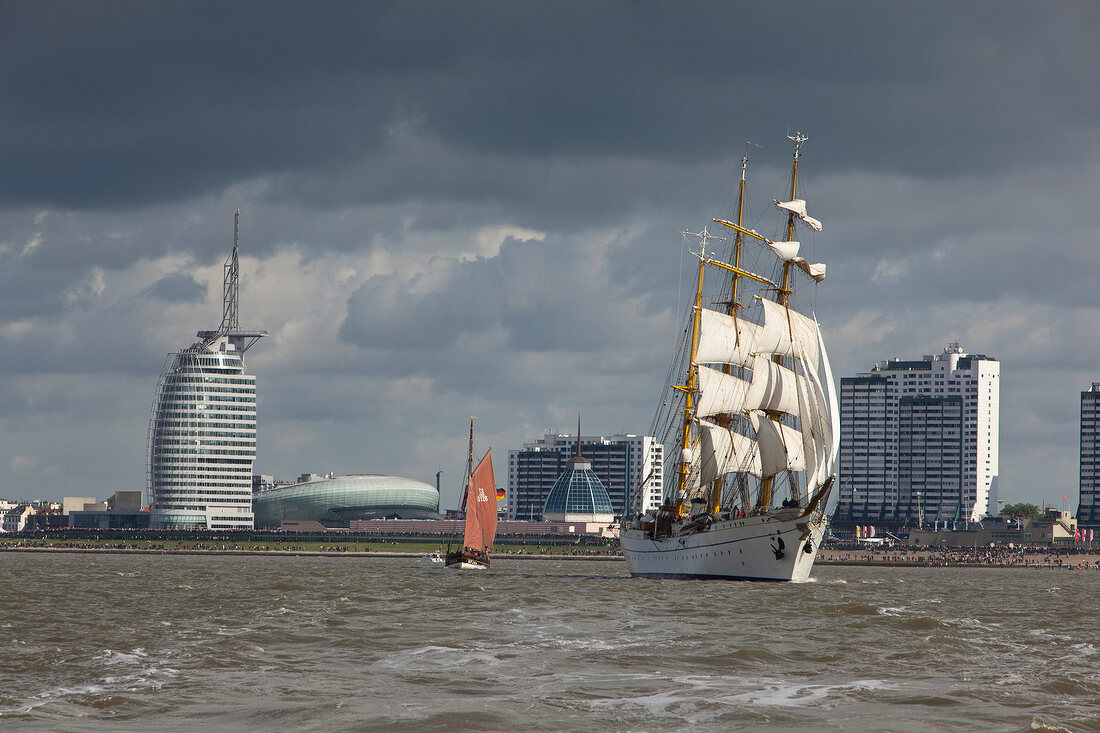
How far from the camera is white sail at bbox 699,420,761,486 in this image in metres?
124

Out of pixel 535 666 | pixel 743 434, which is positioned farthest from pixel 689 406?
pixel 535 666

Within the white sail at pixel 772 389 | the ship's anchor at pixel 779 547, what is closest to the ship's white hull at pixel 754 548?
the ship's anchor at pixel 779 547

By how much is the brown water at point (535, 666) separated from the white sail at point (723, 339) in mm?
53632

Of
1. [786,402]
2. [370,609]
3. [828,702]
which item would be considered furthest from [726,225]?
[828,702]

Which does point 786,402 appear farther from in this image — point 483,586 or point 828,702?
point 828,702

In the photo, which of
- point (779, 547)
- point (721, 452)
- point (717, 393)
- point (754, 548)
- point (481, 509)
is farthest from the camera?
point (481, 509)

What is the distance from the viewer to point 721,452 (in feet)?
409

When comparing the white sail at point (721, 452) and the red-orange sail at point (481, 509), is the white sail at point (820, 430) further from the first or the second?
the red-orange sail at point (481, 509)

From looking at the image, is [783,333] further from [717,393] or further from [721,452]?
[721,452]

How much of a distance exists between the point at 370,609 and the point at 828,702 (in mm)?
35952

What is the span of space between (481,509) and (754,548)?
164 ft

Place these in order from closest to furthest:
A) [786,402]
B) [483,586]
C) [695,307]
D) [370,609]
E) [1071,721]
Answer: [1071,721]
[370,609]
[483,586]
[786,402]
[695,307]

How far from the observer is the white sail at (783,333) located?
122 metres

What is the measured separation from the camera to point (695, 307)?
128875 millimetres
